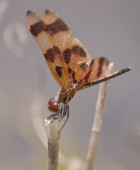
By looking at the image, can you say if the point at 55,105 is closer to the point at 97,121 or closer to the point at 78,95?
the point at 97,121

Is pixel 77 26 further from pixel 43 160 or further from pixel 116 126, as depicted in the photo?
pixel 43 160

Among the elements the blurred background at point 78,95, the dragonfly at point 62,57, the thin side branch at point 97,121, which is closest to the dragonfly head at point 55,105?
the dragonfly at point 62,57

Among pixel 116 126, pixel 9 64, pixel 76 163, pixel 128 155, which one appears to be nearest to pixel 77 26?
pixel 9 64

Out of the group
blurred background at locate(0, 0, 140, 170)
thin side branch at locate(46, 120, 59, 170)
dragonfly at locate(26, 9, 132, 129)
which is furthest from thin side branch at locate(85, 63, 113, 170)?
blurred background at locate(0, 0, 140, 170)

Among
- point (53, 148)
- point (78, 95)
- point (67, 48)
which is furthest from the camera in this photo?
point (78, 95)

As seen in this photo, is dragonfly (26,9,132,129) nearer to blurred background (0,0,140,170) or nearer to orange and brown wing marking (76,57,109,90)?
orange and brown wing marking (76,57,109,90)

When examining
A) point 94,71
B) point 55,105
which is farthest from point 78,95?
point 94,71
